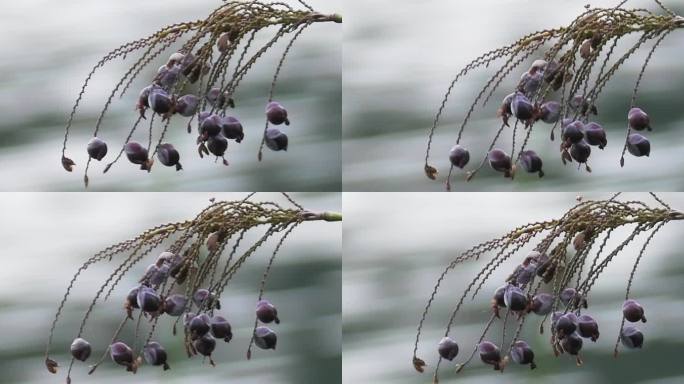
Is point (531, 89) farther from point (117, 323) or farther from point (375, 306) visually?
point (117, 323)

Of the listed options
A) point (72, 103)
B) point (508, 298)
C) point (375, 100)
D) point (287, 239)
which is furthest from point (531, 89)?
point (72, 103)

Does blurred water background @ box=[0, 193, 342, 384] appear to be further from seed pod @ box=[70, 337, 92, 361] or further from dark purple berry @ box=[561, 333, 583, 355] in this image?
dark purple berry @ box=[561, 333, 583, 355]

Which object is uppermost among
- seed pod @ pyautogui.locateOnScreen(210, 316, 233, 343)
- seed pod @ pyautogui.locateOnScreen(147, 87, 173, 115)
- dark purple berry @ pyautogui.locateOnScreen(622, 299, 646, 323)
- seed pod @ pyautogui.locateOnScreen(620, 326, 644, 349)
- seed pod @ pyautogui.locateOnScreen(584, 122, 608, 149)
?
seed pod @ pyautogui.locateOnScreen(147, 87, 173, 115)

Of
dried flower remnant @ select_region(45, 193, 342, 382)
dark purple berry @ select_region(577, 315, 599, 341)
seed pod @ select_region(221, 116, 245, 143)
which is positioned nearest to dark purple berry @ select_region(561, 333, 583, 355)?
dark purple berry @ select_region(577, 315, 599, 341)

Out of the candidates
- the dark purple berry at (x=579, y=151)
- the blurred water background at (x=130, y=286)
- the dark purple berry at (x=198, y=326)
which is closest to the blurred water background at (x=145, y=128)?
the blurred water background at (x=130, y=286)

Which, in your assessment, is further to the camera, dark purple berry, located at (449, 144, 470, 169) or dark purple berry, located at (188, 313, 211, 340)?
dark purple berry, located at (449, 144, 470, 169)
